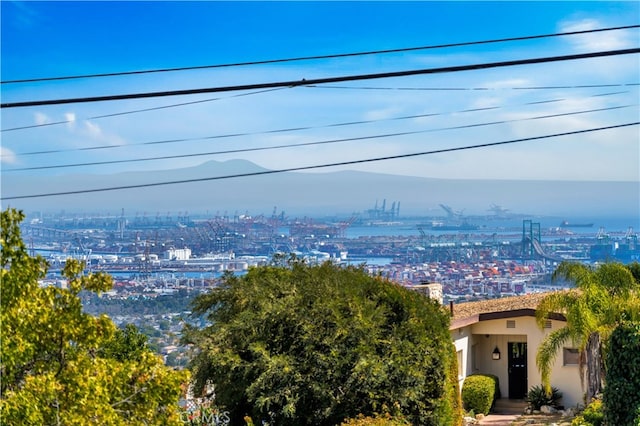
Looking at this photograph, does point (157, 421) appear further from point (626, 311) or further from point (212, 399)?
point (626, 311)

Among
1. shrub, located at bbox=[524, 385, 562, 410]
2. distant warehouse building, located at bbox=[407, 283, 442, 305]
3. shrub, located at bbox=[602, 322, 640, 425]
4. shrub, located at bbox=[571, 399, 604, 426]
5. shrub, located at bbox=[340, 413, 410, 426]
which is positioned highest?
distant warehouse building, located at bbox=[407, 283, 442, 305]

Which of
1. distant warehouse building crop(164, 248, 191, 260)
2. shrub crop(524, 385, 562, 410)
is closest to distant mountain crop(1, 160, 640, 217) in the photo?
distant warehouse building crop(164, 248, 191, 260)

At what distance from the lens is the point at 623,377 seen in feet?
47.9

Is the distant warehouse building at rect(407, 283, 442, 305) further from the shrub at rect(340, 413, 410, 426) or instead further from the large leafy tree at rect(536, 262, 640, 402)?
the shrub at rect(340, 413, 410, 426)

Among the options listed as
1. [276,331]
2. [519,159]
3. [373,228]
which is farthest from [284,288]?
[519,159]

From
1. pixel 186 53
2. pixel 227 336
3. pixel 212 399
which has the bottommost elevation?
pixel 212 399

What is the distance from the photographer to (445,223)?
263 feet

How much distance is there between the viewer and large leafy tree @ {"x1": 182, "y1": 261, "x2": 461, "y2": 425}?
15.4 m

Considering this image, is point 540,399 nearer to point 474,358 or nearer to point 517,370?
point 517,370

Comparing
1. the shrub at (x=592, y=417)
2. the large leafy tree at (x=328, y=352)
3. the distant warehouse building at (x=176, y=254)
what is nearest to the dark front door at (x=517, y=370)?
the shrub at (x=592, y=417)

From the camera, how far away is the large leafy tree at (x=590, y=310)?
19.7m

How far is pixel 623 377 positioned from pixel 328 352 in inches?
203

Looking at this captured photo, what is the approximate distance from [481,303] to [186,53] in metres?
12.4

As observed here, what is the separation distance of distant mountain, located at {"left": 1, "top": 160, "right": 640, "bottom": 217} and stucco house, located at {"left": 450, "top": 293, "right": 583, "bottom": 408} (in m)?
54.0
